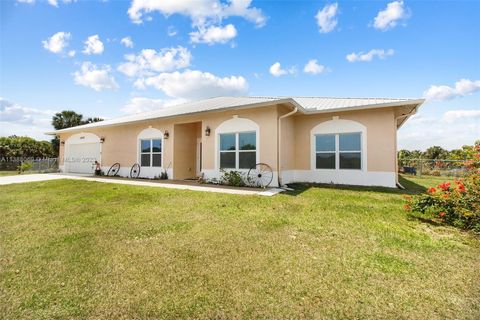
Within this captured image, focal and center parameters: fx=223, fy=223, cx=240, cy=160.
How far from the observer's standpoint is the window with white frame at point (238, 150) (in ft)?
30.0

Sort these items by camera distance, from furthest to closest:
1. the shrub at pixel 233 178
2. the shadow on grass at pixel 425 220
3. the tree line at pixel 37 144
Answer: the tree line at pixel 37 144 → the shrub at pixel 233 178 → the shadow on grass at pixel 425 220

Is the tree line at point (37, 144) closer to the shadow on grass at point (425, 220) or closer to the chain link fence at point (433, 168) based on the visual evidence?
the shadow on grass at point (425, 220)

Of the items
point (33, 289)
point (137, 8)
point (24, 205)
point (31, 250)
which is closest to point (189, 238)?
point (33, 289)

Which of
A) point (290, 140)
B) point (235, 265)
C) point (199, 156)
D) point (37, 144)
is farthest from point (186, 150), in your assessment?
point (37, 144)

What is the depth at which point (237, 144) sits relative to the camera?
31.1 feet

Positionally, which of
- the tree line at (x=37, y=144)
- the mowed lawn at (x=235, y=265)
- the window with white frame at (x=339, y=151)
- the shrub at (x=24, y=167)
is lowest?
the mowed lawn at (x=235, y=265)

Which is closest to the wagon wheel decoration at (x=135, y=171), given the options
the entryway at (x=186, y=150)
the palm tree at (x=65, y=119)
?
the entryway at (x=186, y=150)

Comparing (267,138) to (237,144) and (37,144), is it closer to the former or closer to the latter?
(237,144)

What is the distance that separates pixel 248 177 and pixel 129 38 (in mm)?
8188

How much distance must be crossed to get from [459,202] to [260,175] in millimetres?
5661

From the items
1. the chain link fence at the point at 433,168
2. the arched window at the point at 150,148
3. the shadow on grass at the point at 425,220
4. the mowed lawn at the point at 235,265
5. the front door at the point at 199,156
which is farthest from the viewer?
the chain link fence at the point at 433,168

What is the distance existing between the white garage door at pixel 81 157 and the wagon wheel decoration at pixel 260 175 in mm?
11240

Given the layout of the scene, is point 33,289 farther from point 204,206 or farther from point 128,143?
point 128,143

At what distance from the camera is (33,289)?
2246mm
